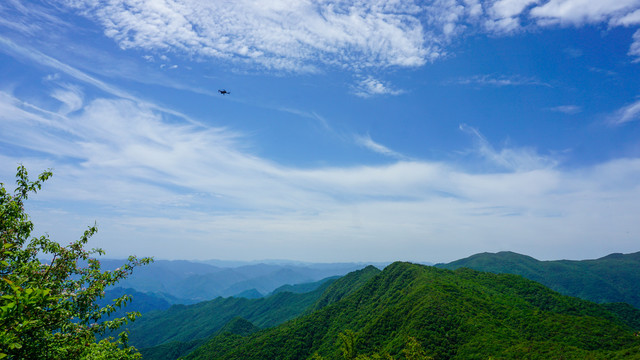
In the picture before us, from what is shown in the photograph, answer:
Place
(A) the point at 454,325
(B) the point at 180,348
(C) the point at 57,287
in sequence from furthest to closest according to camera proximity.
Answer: (B) the point at 180,348
(A) the point at 454,325
(C) the point at 57,287

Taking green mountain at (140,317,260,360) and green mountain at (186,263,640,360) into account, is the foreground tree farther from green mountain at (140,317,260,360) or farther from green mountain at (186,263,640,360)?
green mountain at (140,317,260,360)

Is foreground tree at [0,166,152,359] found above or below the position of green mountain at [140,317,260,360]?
above

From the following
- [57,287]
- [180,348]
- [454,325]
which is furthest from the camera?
[180,348]

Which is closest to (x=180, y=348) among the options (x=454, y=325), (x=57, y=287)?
(x=454, y=325)

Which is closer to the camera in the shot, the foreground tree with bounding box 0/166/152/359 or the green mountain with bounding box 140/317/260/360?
the foreground tree with bounding box 0/166/152/359

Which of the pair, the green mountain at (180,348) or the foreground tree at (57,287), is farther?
the green mountain at (180,348)

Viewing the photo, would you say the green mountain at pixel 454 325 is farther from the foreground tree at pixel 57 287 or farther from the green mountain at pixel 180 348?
the green mountain at pixel 180 348

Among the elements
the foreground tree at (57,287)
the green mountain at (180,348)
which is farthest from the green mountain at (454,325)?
the green mountain at (180,348)

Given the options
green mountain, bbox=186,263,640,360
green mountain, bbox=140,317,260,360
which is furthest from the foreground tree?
green mountain, bbox=140,317,260,360

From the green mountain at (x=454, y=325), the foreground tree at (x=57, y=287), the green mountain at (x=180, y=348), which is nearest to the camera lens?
the foreground tree at (x=57, y=287)

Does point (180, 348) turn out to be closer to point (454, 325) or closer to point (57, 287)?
point (454, 325)
